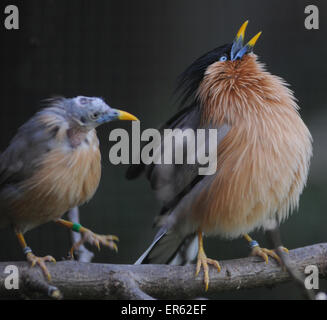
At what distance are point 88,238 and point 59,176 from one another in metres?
0.22

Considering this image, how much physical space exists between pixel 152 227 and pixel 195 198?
16 cm

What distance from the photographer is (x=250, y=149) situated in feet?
5.46

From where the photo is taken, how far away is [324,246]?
1746 millimetres

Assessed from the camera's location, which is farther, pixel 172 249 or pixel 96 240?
pixel 172 249

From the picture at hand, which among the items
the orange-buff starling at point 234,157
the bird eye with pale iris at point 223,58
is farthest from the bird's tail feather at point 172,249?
the bird eye with pale iris at point 223,58

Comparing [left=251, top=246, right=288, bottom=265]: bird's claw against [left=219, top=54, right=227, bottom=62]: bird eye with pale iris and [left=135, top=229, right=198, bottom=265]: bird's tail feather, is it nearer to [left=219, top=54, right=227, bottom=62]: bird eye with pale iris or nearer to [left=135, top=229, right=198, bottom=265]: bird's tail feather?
[left=135, top=229, right=198, bottom=265]: bird's tail feather

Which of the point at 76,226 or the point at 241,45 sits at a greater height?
the point at 241,45

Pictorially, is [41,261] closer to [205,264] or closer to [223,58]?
[205,264]

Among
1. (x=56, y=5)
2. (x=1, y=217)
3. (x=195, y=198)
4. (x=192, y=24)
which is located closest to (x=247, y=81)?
(x=192, y=24)

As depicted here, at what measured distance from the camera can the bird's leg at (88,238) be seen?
1.62 meters

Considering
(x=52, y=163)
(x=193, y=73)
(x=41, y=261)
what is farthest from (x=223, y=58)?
(x=41, y=261)

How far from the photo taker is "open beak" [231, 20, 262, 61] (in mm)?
1610

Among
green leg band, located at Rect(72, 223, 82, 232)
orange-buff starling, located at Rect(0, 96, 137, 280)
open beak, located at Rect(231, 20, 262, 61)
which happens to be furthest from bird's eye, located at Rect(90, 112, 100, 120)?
open beak, located at Rect(231, 20, 262, 61)
